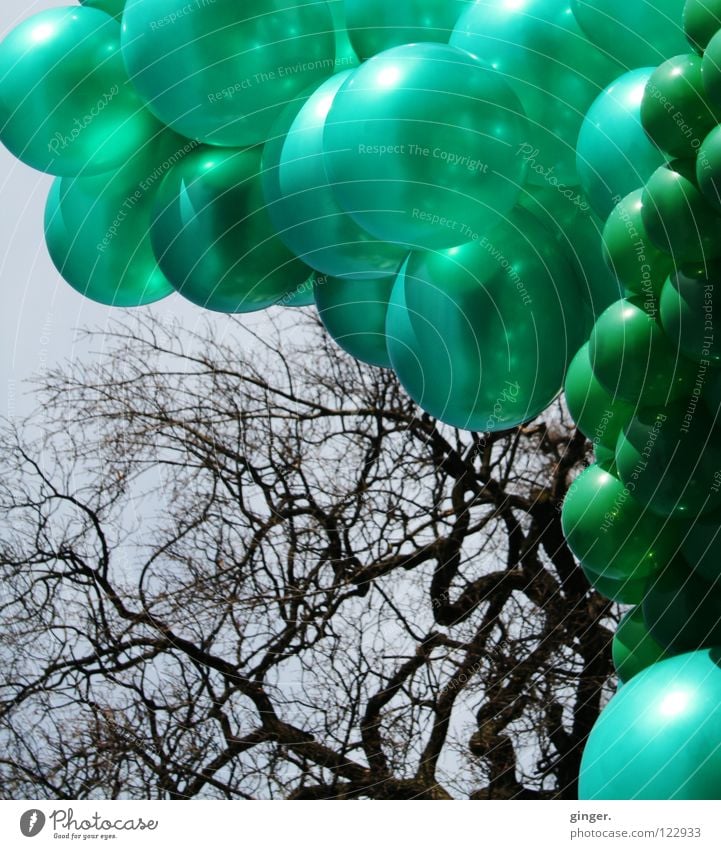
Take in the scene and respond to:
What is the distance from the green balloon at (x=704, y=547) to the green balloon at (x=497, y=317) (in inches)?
20.5

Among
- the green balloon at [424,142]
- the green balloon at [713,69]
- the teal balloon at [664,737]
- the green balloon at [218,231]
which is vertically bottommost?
the teal balloon at [664,737]

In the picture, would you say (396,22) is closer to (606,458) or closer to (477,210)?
(477,210)

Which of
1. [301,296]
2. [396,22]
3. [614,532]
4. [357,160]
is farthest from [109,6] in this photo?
[614,532]

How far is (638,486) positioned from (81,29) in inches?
63.8

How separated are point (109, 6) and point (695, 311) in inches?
66.0

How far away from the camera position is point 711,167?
1.65m

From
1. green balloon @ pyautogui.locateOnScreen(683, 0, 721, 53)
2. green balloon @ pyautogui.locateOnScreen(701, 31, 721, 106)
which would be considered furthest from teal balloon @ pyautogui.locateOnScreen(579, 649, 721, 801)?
green balloon @ pyautogui.locateOnScreen(683, 0, 721, 53)

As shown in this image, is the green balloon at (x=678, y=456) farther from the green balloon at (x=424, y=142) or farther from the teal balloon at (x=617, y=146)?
the green balloon at (x=424, y=142)

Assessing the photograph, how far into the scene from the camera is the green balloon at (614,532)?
1.97m

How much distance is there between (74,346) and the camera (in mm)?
4633

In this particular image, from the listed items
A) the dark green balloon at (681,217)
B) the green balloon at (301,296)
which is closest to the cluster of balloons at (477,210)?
the dark green balloon at (681,217)

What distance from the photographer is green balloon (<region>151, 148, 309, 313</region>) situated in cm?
250

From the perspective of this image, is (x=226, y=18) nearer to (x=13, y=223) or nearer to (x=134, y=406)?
(x=13, y=223)
